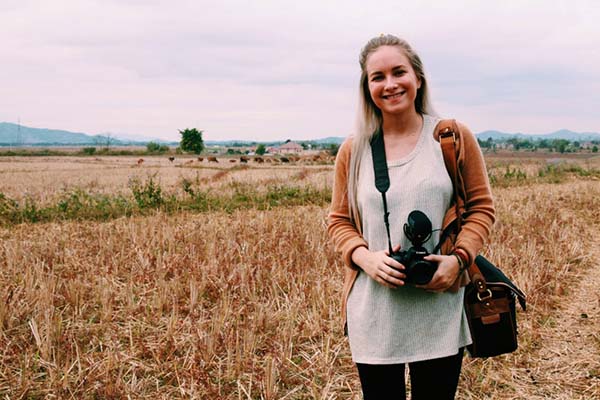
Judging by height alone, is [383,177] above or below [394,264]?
above

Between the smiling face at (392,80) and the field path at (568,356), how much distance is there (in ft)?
7.79

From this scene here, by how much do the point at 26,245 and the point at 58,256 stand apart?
0.83m

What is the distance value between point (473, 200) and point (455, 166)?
0.56ft

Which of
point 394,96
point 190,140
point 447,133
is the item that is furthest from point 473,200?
point 190,140

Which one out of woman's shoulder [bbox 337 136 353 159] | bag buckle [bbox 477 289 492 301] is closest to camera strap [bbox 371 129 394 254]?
woman's shoulder [bbox 337 136 353 159]

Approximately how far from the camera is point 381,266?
167 cm

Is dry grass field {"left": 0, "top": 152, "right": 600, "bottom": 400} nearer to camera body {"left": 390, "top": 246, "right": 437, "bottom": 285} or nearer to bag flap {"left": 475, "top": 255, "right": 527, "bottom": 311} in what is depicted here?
bag flap {"left": 475, "top": 255, "right": 527, "bottom": 311}

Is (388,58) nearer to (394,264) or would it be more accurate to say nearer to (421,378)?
(394,264)

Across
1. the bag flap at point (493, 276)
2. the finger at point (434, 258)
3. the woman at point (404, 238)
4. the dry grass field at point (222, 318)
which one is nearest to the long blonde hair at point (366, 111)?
the woman at point (404, 238)

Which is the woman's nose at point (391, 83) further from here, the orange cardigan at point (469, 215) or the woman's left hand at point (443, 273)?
the woman's left hand at point (443, 273)

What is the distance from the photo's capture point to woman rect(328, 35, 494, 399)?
175cm

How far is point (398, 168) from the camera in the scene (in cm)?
178

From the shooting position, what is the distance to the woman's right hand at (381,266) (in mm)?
1638

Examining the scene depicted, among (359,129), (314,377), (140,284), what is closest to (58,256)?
(140,284)
